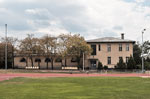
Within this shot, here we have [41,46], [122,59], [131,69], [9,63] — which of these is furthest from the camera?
[9,63]

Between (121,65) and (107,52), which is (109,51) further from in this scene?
(121,65)

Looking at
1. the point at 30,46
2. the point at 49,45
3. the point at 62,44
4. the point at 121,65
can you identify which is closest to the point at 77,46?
the point at 62,44

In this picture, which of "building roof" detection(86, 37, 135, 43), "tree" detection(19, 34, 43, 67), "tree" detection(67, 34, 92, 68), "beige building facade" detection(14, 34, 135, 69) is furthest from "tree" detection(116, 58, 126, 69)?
"tree" detection(19, 34, 43, 67)

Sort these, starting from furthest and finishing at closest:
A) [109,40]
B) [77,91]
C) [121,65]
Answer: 1. [109,40]
2. [121,65]
3. [77,91]

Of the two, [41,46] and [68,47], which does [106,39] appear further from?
[41,46]

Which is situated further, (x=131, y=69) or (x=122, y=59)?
(x=122, y=59)

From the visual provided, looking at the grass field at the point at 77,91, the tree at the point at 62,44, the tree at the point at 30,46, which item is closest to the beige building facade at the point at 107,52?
the tree at the point at 62,44

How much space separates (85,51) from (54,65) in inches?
493

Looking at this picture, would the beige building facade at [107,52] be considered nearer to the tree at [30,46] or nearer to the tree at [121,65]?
the tree at [121,65]

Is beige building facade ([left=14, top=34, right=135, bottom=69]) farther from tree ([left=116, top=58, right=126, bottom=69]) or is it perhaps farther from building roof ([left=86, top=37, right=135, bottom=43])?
tree ([left=116, top=58, right=126, bottom=69])

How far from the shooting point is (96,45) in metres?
58.5

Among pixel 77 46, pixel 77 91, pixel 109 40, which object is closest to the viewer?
pixel 77 91

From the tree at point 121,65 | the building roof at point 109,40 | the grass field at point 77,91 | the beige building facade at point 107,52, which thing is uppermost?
the building roof at point 109,40

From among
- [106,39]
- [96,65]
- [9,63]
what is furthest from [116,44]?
[9,63]
